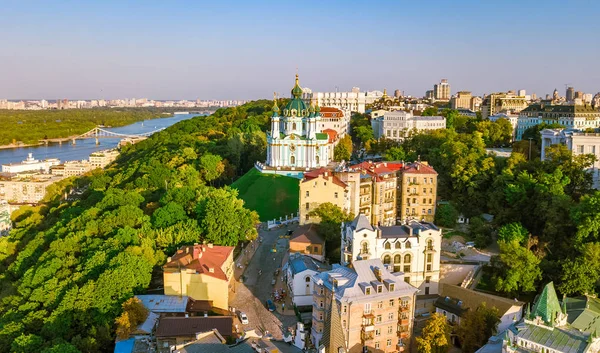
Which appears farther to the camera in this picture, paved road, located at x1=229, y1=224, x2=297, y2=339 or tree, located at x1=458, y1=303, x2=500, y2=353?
paved road, located at x1=229, y1=224, x2=297, y2=339

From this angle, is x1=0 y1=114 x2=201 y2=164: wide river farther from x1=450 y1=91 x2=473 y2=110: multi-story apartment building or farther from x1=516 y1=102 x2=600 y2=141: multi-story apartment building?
x1=516 y1=102 x2=600 y2=141: multi-story apartment building

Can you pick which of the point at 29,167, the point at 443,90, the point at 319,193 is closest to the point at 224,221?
the point at 319,193

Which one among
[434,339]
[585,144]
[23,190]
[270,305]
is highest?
[585,144]

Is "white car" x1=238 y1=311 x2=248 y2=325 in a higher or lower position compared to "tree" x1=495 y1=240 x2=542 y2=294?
lower

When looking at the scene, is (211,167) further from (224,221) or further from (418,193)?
(418,193)

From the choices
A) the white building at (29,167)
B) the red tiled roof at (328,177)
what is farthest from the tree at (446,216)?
the white building at (29,167)

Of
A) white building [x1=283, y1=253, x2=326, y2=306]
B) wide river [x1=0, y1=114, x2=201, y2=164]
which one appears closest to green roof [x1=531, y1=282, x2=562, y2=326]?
white building [x1=283, y1=253, x2=326, y2=306]

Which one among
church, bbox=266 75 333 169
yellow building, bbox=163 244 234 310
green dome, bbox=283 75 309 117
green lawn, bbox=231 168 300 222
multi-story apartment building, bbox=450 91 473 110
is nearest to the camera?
yellow building, bbox=163 244 234 310
